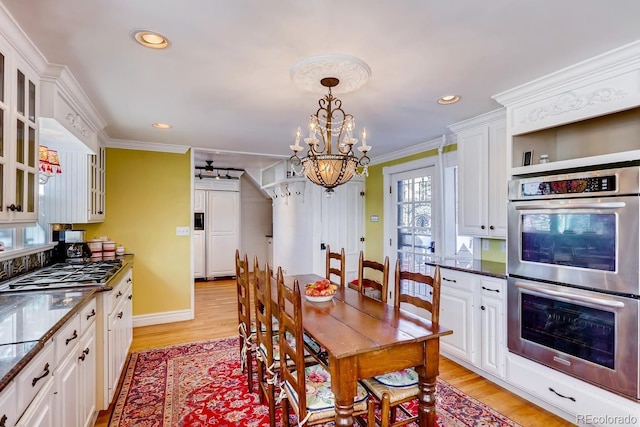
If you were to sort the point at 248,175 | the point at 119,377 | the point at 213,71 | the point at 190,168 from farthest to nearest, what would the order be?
the point at 248,175 → the point at 190,168 → the point at 119,377 → the point at 213,71

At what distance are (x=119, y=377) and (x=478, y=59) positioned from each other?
3.48 metres

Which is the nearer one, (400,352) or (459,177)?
(400,352)

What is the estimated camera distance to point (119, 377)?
2643 millimetres

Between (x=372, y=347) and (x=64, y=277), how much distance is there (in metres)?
2.21

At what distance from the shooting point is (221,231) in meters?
7.08

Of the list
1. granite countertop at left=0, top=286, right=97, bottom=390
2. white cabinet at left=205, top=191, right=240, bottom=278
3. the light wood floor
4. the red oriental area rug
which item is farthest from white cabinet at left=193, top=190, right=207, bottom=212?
granite countertop at left=0, top=286, right=97, bottom=390

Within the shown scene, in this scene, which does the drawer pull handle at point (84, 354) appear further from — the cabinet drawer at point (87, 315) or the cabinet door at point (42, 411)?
the cabinet door at point (42, 411)

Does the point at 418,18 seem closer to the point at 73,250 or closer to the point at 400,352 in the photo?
the point at 400,352

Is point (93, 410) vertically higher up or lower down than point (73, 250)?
lower down

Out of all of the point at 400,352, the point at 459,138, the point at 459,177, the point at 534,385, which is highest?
the point at 459,138

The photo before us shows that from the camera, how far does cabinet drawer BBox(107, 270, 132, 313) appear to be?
2.23m

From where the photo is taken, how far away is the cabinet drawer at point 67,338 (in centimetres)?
146

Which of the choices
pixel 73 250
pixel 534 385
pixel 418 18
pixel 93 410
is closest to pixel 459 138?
pixel 418 18

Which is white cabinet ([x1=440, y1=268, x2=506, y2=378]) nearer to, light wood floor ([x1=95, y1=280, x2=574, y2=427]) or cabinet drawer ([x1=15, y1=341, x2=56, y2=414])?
light wood floor ([x1=95, y1=280, x2=574, y2=427])
